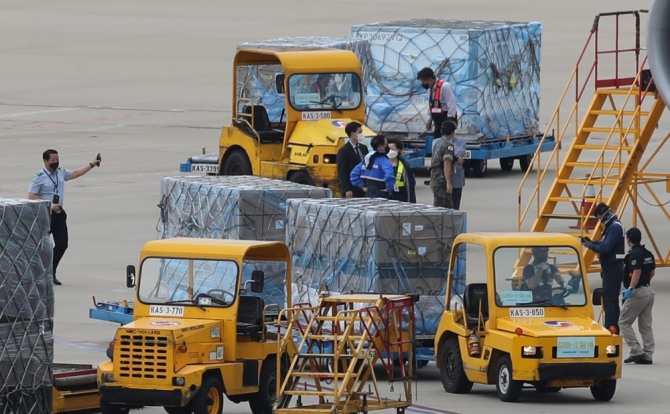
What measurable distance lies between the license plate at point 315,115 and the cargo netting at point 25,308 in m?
→ 14.2

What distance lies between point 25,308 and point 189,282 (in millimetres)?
1635

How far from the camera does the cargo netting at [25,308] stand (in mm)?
16906

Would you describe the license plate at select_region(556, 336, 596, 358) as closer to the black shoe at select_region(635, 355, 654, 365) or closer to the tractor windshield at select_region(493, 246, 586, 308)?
the tractor windshield at select_region(493, 246, 586, 308)

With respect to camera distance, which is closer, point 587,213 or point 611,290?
point 611,290

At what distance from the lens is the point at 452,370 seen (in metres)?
19.6

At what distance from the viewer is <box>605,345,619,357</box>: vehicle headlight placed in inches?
729

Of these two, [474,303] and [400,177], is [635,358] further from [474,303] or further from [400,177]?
[400,177]

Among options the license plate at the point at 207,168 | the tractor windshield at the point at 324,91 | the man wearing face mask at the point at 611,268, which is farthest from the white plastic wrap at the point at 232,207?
the license plate at the point at 207,168

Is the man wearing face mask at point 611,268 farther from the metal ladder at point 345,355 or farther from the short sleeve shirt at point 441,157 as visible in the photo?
the short sleeve shirt at point 441,157

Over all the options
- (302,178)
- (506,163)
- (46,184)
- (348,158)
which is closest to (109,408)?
(46,184)

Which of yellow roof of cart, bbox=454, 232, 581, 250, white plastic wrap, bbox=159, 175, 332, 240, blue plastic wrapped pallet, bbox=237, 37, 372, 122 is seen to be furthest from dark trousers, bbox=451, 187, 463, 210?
yellow roof of cart, bbox=454, 232, 581, 250

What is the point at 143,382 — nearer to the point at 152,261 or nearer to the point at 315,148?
the point at 152,261

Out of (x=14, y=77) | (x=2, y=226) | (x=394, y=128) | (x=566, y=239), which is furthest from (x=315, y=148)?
(x=14, y=77)

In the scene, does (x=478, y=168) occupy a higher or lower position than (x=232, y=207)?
higher
